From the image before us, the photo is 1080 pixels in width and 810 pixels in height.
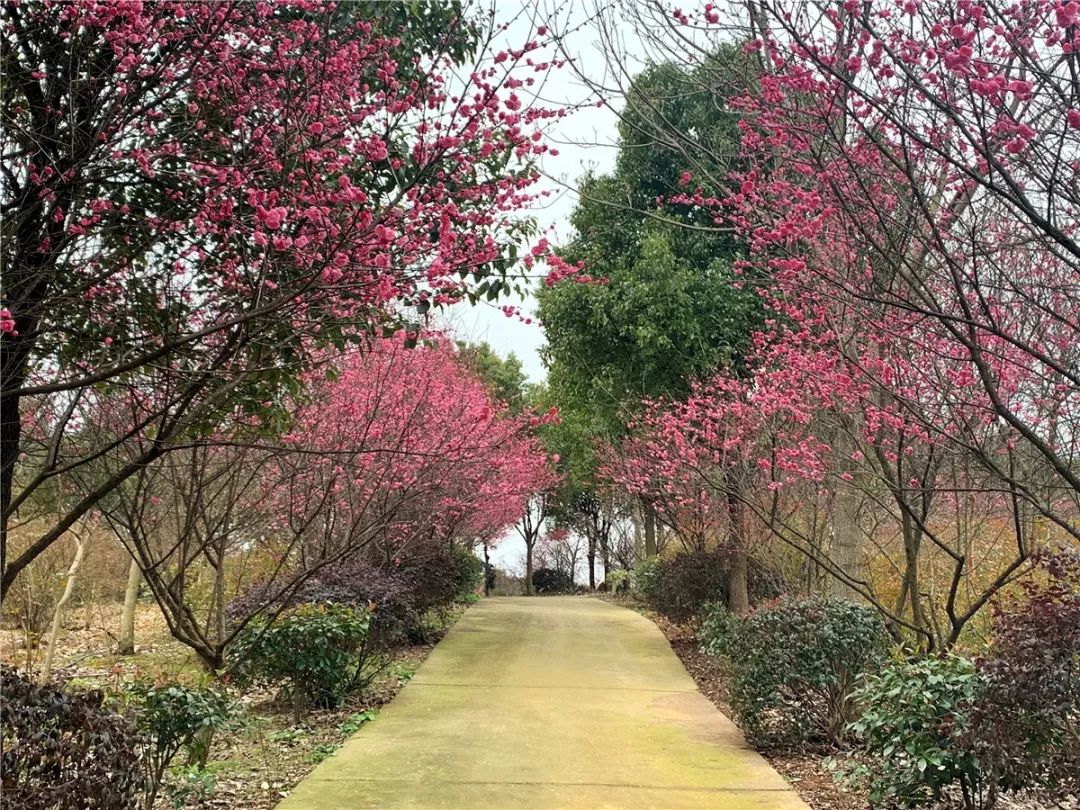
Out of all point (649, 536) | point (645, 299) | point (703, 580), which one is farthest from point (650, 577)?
point (645, 299)

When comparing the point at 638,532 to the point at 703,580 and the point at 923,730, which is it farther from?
the point at 923,730

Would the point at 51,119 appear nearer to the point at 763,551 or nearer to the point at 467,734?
the point at 467,734

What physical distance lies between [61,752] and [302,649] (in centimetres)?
347

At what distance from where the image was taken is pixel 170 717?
391cm

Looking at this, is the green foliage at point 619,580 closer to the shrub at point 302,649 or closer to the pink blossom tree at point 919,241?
the pink blossom tree at point 919,241

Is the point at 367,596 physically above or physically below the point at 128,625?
above

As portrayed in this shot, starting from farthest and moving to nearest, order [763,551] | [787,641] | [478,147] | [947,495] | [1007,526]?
1. [763,551]
2. [1007,526]
3. [947,495]
4. [787,641]
5. [478,147]

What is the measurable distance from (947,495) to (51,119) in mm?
6751

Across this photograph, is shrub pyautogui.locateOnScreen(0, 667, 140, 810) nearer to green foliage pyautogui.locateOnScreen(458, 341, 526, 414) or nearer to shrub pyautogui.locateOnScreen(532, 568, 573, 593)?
green foliage pyautogui.locateOnScreen(458, 341, 526, 414)

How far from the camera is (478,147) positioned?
3846 mm

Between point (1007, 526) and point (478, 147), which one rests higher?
point (478, 147)

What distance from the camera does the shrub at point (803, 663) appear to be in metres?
5.21

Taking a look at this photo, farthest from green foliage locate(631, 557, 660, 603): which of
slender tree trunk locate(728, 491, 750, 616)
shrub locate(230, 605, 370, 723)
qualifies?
shrub locate(230, 605, 370, 723)

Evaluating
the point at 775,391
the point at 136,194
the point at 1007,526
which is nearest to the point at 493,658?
the point at 775,391
